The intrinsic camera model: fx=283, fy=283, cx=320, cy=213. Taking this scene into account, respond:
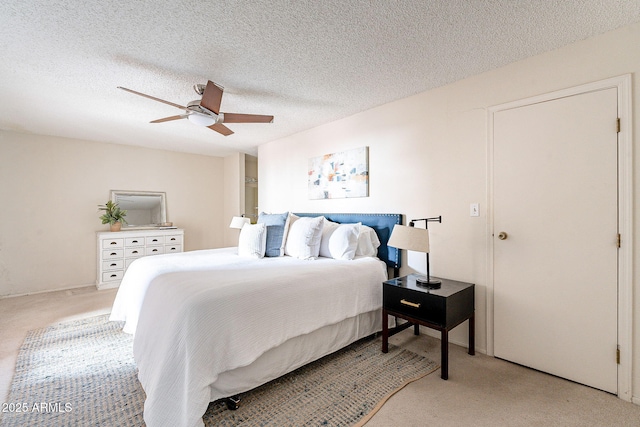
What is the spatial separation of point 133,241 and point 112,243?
281 millimetres

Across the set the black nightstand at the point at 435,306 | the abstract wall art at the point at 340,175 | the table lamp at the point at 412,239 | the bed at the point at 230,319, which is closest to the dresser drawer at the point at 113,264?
the bed at the point at 230,319

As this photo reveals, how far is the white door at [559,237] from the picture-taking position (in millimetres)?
1872

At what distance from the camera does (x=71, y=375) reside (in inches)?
80.9

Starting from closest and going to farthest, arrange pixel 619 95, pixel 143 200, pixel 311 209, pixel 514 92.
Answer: pixel 619 95, pixel 514 92, pixel 311 209, pixel 143 200

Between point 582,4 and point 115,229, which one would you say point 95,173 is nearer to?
point 115,229

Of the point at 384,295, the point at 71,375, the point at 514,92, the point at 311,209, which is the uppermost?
the point at 514,92

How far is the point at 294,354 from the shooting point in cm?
202

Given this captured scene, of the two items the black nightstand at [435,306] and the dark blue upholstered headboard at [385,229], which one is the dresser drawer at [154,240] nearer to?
the dark blue upholstered headboard at [385,229]

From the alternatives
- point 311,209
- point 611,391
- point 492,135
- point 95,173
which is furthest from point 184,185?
point 611,391

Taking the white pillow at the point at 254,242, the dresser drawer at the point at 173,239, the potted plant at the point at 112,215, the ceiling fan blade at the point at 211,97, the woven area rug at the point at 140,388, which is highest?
the ceiling fan blade at the point at 211,97

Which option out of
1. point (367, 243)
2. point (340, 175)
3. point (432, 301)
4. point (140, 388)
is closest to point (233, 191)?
point (340, 175)

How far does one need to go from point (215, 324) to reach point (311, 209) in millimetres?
2570

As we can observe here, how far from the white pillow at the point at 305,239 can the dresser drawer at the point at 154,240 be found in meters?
3.04

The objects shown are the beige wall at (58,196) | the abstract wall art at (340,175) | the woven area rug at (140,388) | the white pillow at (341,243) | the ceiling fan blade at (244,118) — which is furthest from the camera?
the beige wall at (58,196)
